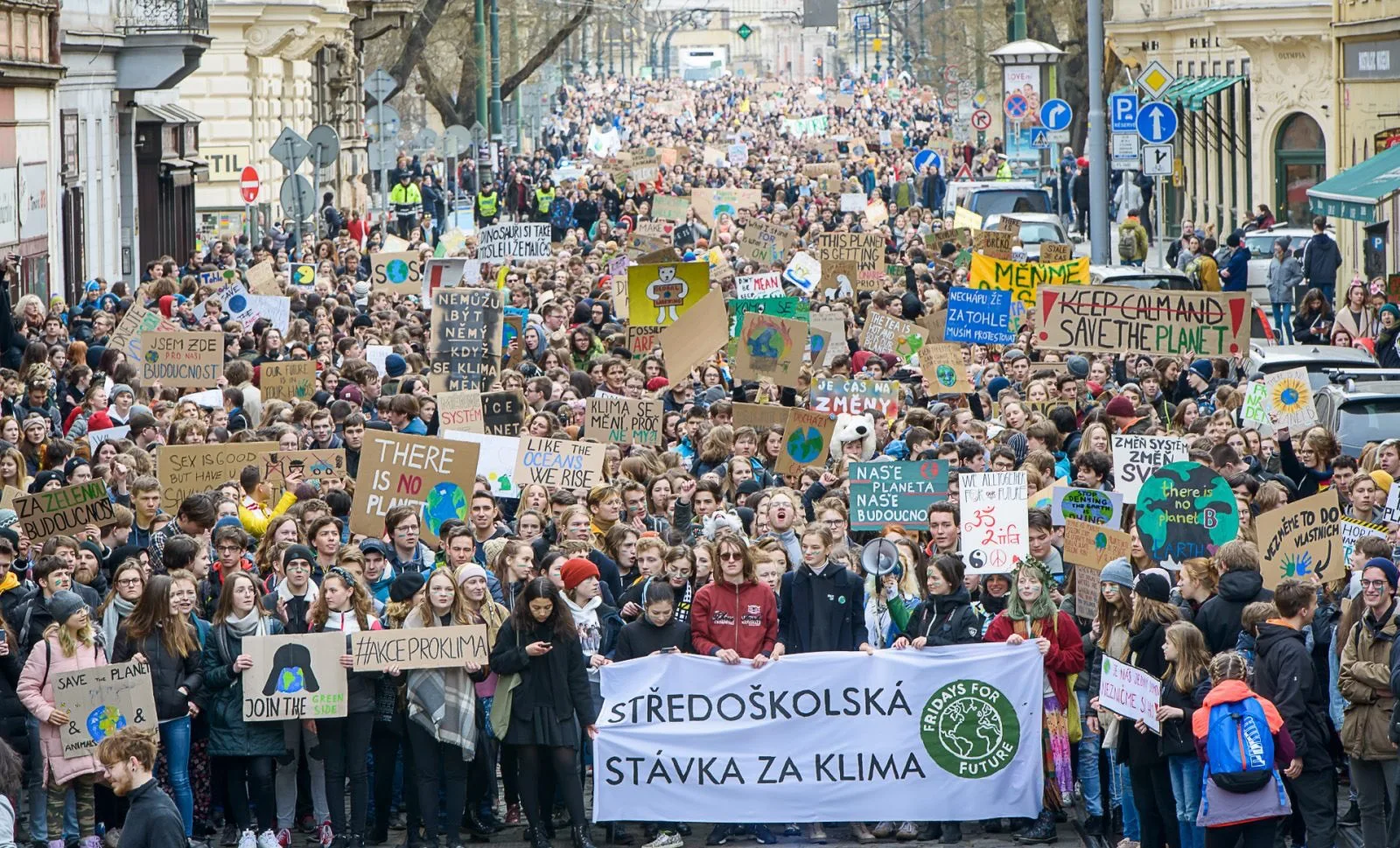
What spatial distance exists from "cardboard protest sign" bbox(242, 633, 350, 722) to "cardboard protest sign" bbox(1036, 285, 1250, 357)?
926cm

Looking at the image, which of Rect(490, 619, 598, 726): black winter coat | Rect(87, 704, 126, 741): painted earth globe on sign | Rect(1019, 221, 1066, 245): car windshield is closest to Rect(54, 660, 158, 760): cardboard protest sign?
Rect(87, 704, 126, 741): painted earth globe on sign

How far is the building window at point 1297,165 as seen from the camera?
38.7 m

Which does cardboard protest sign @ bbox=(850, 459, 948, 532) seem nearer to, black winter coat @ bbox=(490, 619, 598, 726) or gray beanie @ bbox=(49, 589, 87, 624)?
black winter coat @ bbox=(490, 619, 598, 726)

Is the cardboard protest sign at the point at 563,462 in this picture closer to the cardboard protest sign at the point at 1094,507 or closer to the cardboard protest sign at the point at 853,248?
the cardboard protest sign at the point at 1094,507

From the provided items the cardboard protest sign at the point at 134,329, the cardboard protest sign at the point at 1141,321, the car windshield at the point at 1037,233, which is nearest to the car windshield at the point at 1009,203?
the car windshield at the point at 1037,233

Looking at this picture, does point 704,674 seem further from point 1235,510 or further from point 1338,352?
point 1338,352

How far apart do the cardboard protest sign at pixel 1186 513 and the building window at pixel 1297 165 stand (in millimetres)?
27913

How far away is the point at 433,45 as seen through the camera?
2643 inches

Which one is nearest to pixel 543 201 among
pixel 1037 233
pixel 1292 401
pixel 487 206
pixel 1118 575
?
pixel 487 206

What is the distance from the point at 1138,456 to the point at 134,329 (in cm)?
947

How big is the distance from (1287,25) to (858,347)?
1825cm

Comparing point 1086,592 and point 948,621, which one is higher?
point 1086,592

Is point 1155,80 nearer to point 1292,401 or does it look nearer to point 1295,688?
point 1292,401

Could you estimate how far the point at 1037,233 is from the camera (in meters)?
33.8
